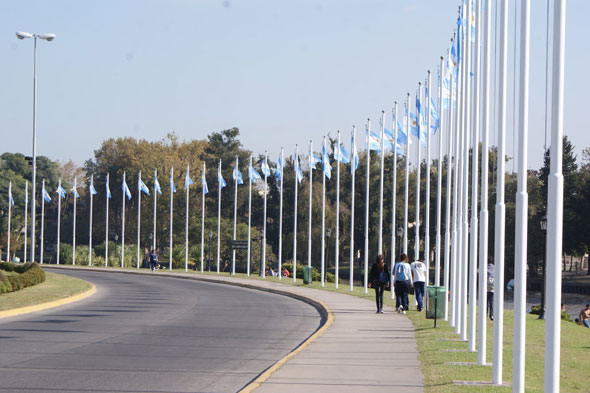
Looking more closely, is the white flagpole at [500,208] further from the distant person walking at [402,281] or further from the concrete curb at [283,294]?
the distant person walking at [402,281]

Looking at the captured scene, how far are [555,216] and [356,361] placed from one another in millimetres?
6539

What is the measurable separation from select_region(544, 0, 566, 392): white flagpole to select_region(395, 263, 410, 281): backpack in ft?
52.9

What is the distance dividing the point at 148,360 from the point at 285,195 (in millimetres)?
74723

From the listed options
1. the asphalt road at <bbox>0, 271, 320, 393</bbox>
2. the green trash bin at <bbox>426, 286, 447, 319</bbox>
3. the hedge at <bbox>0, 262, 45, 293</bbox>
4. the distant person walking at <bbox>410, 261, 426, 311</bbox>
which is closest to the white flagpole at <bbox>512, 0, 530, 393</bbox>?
the asphalt road at <bbox>0, 271, 320, 393</bbox>

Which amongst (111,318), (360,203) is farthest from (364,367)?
(360,203)

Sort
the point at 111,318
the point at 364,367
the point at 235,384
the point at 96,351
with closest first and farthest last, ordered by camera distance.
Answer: the point at 235,384 → the point at 364,367 → the point at 96,351 → the point at 111,318

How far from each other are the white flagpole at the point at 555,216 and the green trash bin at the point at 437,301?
496 inches

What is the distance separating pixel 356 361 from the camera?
14.1 m

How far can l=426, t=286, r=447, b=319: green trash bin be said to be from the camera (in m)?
21.0

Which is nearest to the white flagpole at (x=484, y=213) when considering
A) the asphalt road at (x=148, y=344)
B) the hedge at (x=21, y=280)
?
the asphalt road at (x=148, y=344)

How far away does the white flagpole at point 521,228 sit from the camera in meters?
10.0

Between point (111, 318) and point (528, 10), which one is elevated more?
point (528, 10)

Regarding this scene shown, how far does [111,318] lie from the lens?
2280cm

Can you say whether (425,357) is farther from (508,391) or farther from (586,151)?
(586,151)
